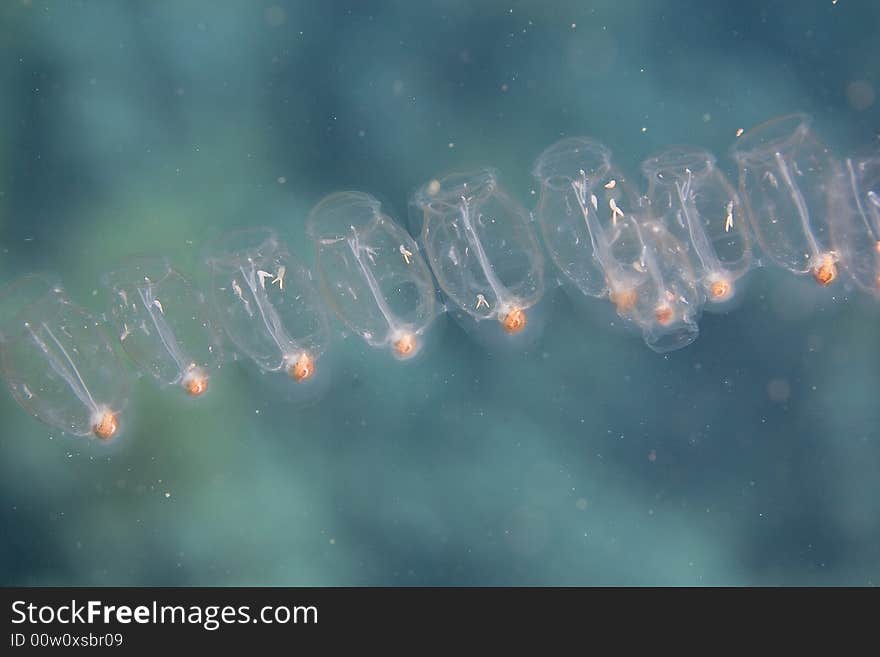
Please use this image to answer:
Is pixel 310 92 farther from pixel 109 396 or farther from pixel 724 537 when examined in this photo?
pixel 724 537

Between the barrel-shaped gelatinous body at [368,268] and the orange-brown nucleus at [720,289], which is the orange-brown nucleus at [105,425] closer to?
the barrel-shaped gelatinous body at [368,268]

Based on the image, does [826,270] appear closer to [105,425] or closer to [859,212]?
[859,212]

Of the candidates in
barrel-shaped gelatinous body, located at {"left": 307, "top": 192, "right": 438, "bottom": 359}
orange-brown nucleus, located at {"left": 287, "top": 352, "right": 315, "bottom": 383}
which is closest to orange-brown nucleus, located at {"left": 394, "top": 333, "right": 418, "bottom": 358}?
barrel-shaped gelatinous body, located at {"left": 307, "top": 192, "right": 438, "bottom": 359}

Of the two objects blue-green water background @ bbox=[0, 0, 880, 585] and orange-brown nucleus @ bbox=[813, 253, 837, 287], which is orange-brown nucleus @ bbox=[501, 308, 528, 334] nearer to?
blue-green water background @ bbox=[0, 0, 880, 585]

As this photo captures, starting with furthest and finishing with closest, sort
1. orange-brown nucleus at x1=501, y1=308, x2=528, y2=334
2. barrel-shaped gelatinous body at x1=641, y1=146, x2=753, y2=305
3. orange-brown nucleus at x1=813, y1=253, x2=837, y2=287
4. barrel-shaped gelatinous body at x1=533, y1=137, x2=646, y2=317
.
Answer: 1. orange-brown nucleus at x1=501, y1=308, x2=528, y2=334
2. orange-brown nucleus at x1=813, y1=253, x2=837, y2=287
3. barrel-shaped gelatinous body at x1=641, y1=146, x2=753, y2=305
4. barrel-shaped gelatinous body at x1=533, y1=137, x2=646, y2=317

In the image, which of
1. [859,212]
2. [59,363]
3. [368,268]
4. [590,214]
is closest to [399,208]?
[368,268]

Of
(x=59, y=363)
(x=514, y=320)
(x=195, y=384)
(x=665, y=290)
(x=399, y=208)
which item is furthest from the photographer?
(x=399, y=208)

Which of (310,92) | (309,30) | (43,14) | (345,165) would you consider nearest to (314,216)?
(345,165)

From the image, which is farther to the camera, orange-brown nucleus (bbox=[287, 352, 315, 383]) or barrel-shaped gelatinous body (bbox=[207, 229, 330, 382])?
orange-brown nucleus (bbox=[287, 352, 315, 383])
